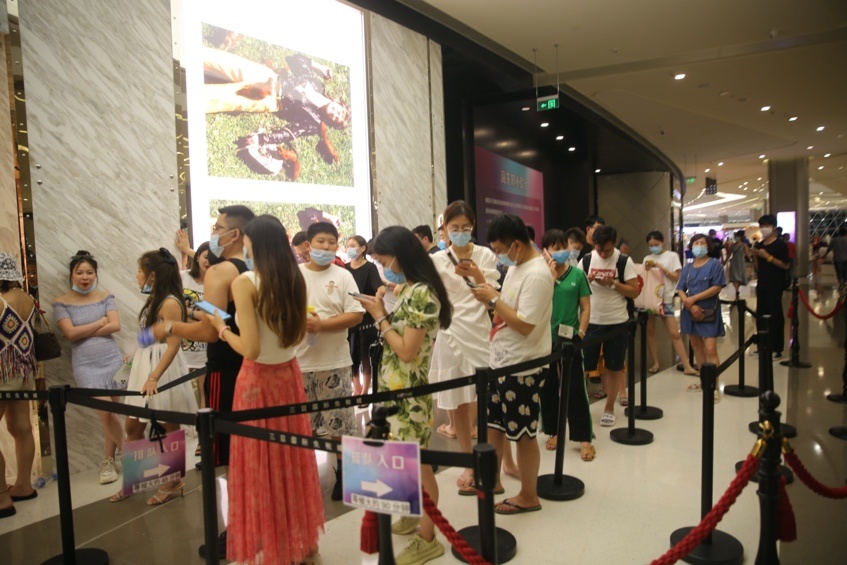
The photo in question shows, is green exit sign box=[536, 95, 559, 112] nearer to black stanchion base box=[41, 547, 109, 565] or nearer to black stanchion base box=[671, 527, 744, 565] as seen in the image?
black stanchion base box=[671, 527, 744, 565]

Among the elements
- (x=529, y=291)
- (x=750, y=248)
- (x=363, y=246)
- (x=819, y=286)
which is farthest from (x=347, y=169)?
(x=819, y=286)

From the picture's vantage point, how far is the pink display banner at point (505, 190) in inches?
363

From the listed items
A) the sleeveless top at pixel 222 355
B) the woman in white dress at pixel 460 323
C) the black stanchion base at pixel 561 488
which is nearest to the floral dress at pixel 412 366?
the sleeveless top at pixel 222 355

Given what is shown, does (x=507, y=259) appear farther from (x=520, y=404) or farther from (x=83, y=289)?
(x=83, y=289)

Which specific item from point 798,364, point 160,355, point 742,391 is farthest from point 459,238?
point 798,364

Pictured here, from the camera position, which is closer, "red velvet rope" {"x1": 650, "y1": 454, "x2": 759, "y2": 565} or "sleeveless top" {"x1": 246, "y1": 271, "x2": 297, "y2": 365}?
"red velvet rope" {"x1": 650, "y1": 454, "x2": 759, "y2": 565}

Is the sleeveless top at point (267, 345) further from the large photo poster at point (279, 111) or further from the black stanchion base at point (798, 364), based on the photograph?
the black stanchion base at point (798, 364)

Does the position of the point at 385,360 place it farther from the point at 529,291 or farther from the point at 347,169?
the point at 347,169

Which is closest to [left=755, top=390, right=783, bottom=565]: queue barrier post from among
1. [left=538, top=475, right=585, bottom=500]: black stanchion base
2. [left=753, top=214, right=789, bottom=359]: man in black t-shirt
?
[left=538, top=475, right=585, bottom=500]: black stanchion base

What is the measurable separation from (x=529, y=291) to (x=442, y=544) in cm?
129

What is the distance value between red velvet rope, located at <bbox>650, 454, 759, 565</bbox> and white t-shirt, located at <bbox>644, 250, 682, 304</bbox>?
4.95m

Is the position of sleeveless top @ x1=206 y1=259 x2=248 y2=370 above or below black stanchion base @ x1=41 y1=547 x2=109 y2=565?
above

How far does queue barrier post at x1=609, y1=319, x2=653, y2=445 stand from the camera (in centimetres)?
423

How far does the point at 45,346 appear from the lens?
12.3 feet
